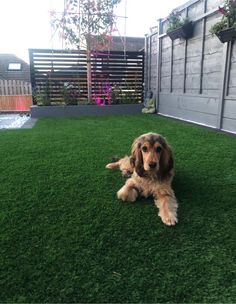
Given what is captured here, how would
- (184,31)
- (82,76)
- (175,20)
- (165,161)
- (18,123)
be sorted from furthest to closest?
(82,76)
(18,123)
(175,20)
(184,31)
(165,161)

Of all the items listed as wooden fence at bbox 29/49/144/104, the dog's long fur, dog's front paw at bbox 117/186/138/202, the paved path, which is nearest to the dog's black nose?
the dog's long fur

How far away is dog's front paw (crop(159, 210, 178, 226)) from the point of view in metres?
1.86

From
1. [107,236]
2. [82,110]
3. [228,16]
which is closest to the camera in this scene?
[107,236]

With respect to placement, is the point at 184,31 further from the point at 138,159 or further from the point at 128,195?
the point at 128,195

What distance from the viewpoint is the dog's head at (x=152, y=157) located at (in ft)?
7.07

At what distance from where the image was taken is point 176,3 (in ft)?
21.5

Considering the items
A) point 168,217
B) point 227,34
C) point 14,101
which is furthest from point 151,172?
point 14,101

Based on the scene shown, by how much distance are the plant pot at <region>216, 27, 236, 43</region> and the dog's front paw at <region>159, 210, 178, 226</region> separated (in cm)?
358

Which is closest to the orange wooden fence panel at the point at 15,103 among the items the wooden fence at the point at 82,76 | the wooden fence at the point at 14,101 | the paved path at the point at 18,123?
the wooden fence at the point at 14,101

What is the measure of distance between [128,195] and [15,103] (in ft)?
29.5

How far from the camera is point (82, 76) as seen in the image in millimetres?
8477

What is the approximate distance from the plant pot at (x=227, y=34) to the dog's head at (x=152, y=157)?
306cm

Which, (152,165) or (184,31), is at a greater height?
(184,31)

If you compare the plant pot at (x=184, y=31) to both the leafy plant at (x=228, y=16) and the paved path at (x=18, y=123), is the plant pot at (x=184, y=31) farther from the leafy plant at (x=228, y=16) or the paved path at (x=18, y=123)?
the paved path at (x=18, y=123)
